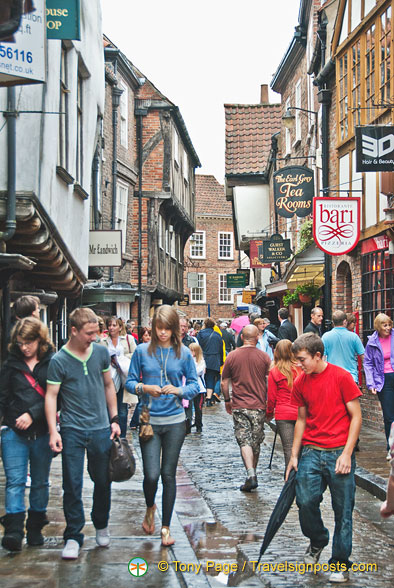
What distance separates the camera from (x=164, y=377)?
6699 millimetres

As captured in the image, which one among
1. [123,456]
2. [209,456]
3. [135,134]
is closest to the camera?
[123,456]

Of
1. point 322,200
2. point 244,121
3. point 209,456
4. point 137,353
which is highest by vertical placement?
point 244,121

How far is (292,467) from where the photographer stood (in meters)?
5.82

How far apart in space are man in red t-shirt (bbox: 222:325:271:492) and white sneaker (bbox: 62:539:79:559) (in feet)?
11.2

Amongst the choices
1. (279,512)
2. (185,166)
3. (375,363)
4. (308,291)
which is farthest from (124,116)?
(279,512)

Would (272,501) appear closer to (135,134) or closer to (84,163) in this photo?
(84,163)

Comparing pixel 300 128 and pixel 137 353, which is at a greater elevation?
pixel 300 128

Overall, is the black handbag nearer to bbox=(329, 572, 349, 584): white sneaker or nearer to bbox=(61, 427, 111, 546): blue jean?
bbox=(61, 427, 111, 546): blue jean

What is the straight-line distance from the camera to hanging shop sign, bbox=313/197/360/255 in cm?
1502

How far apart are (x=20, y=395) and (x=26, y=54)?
294cm

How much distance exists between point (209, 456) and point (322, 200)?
5762mm

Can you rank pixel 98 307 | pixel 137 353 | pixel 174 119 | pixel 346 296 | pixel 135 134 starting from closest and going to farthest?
1. pixel 137 353
2. pixel 346 296
3. pixel 98 307
4. pixel 135 134
5. pixel 174 119

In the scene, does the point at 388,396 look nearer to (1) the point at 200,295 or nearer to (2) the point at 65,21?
(2) the point at 65,21

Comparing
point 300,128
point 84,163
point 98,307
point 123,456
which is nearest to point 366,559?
point 123,456
